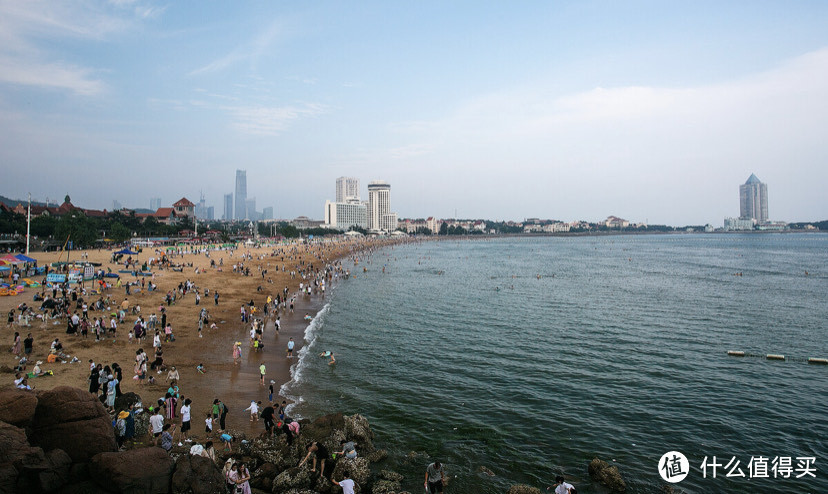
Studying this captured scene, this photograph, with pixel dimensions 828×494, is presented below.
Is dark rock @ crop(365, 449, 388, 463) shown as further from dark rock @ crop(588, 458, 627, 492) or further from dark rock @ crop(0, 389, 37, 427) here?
dark rock @ crop(0, 389, 37, 427)

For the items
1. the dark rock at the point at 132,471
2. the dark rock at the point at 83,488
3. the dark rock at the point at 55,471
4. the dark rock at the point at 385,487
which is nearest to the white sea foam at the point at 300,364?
the dark rock at the point at 385,487

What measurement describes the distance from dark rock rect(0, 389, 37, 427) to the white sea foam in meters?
7.54

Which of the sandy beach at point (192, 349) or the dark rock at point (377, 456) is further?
the sandy beach at point (192, 349)

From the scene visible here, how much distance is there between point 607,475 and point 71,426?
1304 centimetres

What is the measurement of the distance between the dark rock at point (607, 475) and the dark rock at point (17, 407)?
13718mm

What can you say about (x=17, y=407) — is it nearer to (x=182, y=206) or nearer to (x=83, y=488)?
(x=83, y=488)

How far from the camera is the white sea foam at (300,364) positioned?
56.9 ft

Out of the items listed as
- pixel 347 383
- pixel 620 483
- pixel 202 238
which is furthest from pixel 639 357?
pixel 202 238

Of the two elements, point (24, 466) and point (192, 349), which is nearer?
point (24, 466)

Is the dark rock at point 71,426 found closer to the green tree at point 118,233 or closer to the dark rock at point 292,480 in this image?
the dark rock at point 292,480

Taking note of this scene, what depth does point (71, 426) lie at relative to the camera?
31.7 ft

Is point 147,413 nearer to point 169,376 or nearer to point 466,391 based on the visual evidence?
point 169,376

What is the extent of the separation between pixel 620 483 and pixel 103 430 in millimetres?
12748

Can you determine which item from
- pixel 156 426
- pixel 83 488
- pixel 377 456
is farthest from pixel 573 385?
pixel 83 488
